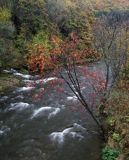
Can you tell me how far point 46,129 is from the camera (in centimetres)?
2078

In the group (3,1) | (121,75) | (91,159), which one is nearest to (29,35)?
(3,1)

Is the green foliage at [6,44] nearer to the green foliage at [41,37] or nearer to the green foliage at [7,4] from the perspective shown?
the green foliage at [41,37]

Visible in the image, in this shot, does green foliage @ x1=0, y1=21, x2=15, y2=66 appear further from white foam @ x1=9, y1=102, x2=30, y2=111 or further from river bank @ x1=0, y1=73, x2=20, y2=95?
white foam @ x1=9, y1=102, x2=30, y2=111

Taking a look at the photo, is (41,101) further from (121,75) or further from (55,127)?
(121,75)

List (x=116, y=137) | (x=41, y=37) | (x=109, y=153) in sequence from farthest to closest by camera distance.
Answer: (x=41, y=37), (x=116, y=137), (x=109, y=153)

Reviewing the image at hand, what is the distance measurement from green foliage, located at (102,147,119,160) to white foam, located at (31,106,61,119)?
7189 mm

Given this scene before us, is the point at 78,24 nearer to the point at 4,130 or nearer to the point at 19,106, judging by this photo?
the point at 19,106

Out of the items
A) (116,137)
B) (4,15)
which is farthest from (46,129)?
(4,15)

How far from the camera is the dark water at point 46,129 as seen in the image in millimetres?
17688

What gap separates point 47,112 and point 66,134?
14.3ft

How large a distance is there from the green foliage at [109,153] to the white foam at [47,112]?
7189 mm

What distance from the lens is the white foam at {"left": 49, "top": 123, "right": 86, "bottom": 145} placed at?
19.2 m

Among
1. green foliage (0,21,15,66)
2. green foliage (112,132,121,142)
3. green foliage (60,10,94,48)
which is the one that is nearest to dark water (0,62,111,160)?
green foliage (112,132,121,142)

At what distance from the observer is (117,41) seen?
21953 millimetres
